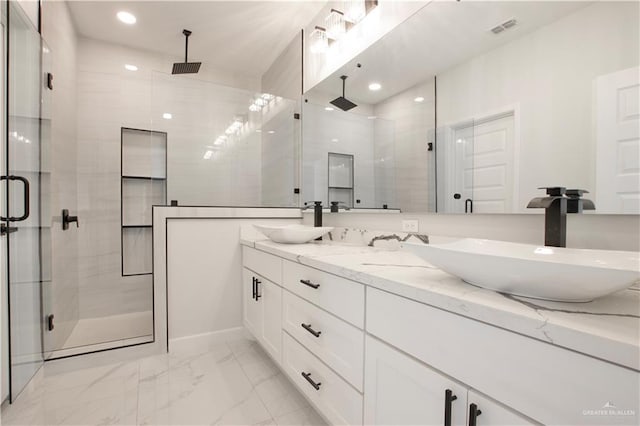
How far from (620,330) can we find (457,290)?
0.30 m

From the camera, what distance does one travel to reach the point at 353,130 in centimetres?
203

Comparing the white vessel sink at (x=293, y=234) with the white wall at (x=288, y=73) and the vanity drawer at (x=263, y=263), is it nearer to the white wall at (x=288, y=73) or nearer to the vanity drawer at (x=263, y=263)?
the vanity drawer at (x=263, y=263)

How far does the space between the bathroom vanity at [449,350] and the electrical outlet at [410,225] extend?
14.3 inches

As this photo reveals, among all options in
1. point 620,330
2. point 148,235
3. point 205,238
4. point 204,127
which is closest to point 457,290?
point 620,330

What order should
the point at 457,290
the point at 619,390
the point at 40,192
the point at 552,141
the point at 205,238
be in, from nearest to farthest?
the point at 619,390 < the point at 457,290 < the point at 552,141 < the point at 40,192 < the point at 205,238

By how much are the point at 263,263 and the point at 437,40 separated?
1.54m

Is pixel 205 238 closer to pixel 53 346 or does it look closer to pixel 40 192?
pixel 40 192

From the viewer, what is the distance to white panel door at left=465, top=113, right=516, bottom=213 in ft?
3.78

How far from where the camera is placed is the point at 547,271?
579mm

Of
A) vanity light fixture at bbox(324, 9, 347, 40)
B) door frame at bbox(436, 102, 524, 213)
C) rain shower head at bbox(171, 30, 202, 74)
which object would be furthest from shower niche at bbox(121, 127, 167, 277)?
door frame at bbox(436, 102, 524, 213)

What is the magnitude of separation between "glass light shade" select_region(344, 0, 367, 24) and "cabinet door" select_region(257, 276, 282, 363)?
5.92 feet

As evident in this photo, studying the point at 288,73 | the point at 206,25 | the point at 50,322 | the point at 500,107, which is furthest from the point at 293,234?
the point at 206,25

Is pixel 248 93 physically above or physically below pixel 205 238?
above

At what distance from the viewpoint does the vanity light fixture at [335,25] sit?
2088 millimetres
